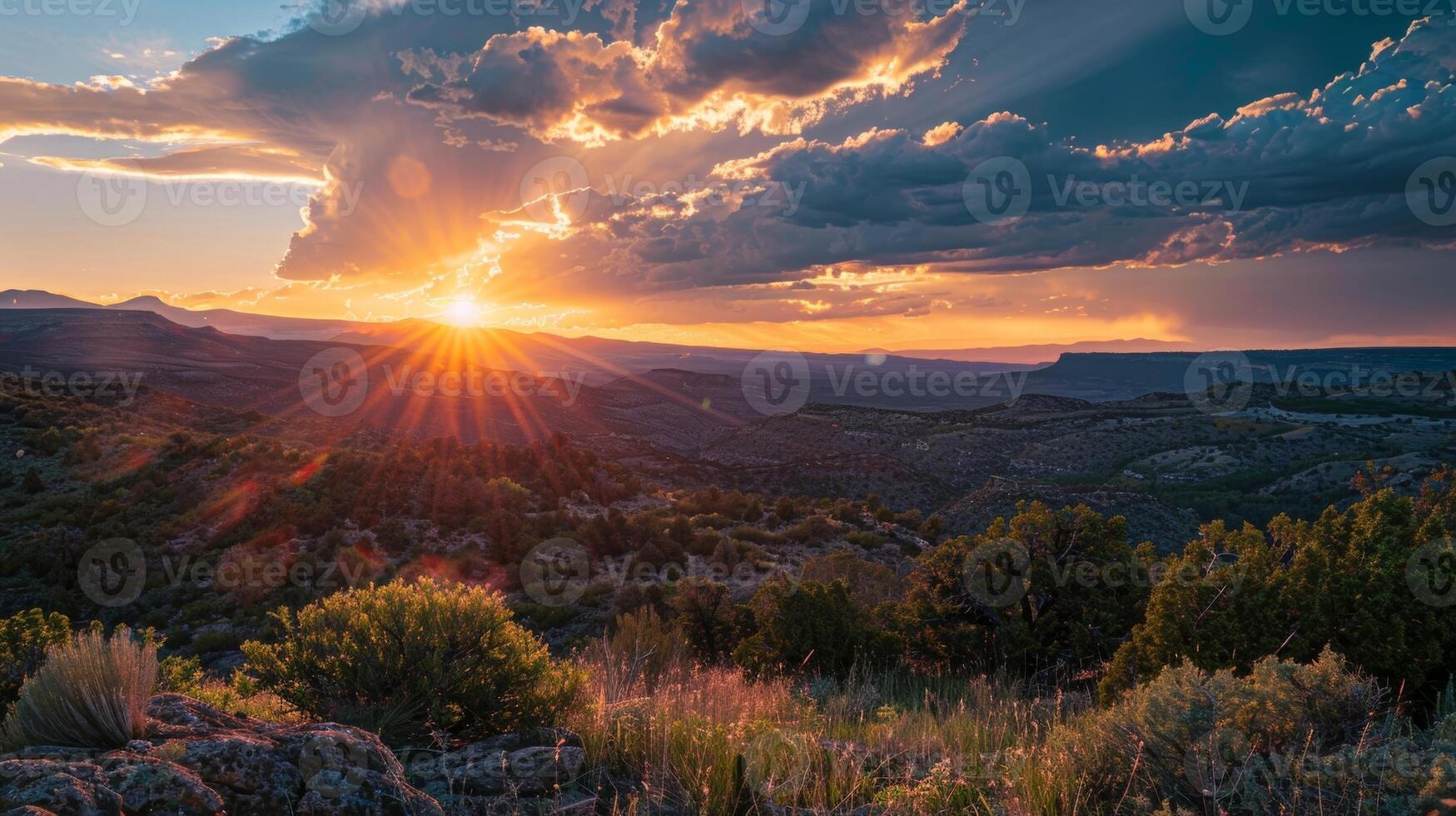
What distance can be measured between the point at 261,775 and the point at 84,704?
112cm

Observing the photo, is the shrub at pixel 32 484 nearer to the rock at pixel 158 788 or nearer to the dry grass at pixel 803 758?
the dry grass at pixel 803 758

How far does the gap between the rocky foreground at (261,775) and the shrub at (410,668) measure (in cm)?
81

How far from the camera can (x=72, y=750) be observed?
3.34 metres

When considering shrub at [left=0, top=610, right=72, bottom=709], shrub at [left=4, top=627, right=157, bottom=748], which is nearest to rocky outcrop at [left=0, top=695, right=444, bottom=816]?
shrub at [left=4, top=627, right=157, bottom=748]

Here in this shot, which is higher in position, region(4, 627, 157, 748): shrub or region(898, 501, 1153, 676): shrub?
region(4, 627, 157, 748): shrub

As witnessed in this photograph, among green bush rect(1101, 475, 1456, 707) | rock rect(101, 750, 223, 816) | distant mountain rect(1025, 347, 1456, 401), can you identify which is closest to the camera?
rock rect(101, 750, 223, 816)

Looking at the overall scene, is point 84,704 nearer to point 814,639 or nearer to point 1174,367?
point 814,639

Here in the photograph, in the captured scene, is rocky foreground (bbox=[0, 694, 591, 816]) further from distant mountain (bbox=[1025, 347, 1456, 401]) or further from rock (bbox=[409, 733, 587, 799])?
distant mountain (bbox=[1025, 347, 1456, 401])

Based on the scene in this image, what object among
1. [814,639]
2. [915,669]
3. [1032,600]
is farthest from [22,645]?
[1032,600]

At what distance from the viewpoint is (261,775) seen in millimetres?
3322

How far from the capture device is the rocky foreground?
9.34ft

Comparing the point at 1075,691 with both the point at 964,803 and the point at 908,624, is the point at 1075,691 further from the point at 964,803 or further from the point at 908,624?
the point at 964,803

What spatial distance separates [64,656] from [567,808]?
2798 mm

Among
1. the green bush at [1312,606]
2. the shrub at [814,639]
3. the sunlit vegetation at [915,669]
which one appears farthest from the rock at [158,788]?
the shrub at [814,639]
